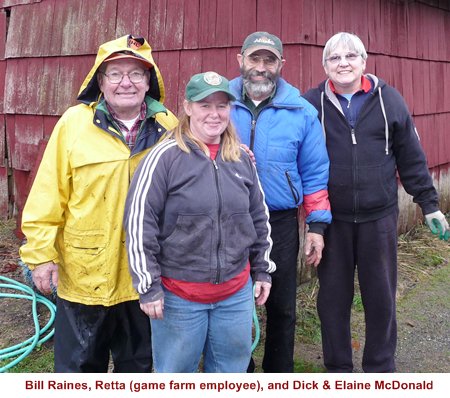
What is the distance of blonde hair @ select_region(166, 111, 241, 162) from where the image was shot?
6.95ft

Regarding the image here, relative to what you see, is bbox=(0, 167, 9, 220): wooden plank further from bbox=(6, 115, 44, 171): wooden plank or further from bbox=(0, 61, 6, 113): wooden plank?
bbox=(0, 61, 6, 113): wooden plank

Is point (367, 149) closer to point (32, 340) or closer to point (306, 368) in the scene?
point (306, 368)

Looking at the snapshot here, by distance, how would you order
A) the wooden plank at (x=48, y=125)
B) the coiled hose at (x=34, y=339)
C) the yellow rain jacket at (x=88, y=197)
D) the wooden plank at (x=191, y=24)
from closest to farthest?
1. the yellow rain jacket at (x=88, y=197)
2. the coiled hose at (x=34, y=339)
3. the wooden plank at (x=191, y=24)
4. the wooden plank at (x=48, y=125)

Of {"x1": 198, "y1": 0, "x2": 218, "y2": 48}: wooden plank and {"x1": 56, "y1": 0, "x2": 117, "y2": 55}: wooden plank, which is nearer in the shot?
{"x1": 198, "y1": 0, "x2": 218, "y2": 48}: wooden plank

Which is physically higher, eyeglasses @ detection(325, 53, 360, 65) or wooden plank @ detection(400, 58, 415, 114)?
wooden plank @ detection(400, 58, 415, 114)

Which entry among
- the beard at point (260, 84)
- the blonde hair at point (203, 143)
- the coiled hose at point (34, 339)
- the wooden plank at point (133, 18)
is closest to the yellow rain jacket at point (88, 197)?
the blonde hair at point (203, 143)

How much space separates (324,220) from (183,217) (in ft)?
2.86

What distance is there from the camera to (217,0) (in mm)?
4324

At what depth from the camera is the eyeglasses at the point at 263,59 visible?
254 centimetres

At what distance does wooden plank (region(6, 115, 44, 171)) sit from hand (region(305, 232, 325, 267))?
4.21 metres

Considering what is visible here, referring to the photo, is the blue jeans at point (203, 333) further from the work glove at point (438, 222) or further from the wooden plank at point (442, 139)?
the wooden plank at point (442, 139)

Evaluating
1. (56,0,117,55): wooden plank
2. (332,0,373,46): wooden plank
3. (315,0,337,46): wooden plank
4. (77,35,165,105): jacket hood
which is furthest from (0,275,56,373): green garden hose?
(332,0,373,46): wooden plank

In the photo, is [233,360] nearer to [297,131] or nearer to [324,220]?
[324,220]

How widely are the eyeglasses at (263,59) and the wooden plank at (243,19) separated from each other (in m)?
1.75
